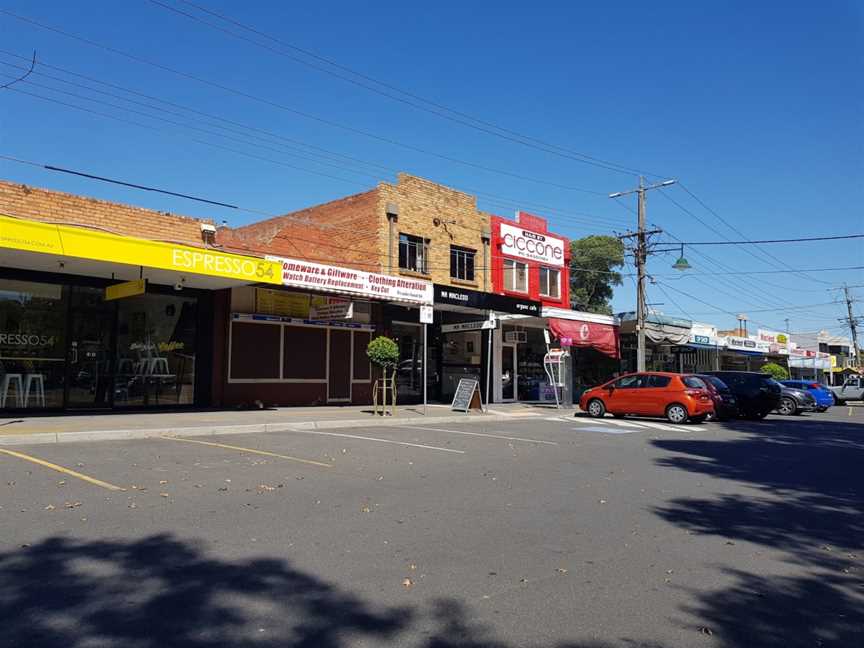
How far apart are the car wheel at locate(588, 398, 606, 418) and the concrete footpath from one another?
210cm

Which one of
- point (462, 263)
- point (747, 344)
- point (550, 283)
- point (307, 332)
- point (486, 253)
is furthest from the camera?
point (747, 344)

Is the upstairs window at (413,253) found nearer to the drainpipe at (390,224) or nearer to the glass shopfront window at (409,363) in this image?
the drainpipe at (390,224)

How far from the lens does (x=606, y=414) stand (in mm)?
22578

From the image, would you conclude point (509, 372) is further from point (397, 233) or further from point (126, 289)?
point (126, 289)

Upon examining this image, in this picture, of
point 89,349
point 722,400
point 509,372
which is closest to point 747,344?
point 509,372

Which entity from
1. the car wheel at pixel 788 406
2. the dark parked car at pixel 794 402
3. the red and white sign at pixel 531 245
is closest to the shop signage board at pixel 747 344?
the dark parked car at pixel 794 402

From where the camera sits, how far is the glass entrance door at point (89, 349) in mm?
16391

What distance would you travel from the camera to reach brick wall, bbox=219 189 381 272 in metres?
24.2

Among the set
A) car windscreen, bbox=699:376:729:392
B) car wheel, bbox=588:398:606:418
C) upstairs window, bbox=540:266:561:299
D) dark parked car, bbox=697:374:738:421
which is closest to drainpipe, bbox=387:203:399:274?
car wheel, bbox=588:398:606:418

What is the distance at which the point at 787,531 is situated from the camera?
6.65 metres

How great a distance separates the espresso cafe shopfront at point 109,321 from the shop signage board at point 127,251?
2 centimetres

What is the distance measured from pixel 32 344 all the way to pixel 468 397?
1229cm

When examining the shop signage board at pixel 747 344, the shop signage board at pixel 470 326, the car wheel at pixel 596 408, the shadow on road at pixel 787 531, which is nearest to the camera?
the shadow on road at pixel 787 531

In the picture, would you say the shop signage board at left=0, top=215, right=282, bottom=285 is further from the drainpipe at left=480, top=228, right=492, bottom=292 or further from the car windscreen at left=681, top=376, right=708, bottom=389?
the drainpipe at left=480, top=228, right=492, bottom=292
